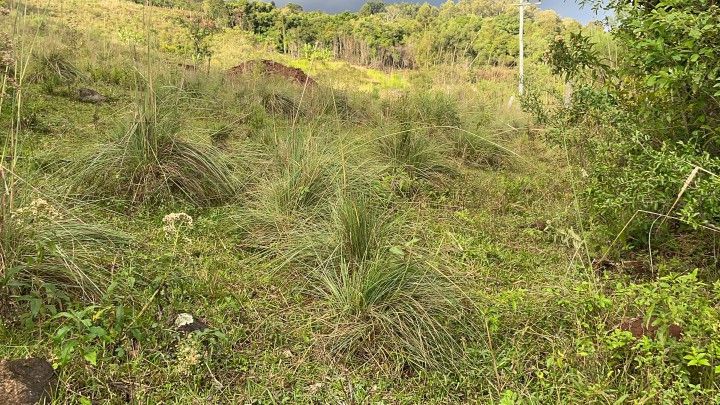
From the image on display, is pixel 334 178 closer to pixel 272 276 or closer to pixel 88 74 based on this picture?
pixel 272 276

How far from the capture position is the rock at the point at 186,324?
6.51 ft

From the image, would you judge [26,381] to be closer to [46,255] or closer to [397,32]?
[46,255]

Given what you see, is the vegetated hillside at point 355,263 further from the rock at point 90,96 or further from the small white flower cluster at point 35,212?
the rock at point 90,96

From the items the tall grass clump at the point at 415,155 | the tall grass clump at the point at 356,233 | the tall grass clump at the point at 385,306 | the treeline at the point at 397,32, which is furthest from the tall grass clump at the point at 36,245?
the tall grass clump at the point at 415,155

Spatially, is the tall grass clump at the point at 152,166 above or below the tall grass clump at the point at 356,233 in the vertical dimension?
above

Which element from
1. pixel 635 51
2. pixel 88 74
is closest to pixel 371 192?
pixel 635 51

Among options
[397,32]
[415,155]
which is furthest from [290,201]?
[397,32]

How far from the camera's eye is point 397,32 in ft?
99.9

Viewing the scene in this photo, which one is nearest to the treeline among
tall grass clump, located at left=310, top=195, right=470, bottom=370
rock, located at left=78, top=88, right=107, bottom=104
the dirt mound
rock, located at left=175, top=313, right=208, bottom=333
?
the dirt mound

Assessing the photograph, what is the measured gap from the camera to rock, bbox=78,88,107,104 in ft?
20.9

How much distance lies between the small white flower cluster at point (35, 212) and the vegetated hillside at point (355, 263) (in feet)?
0.03

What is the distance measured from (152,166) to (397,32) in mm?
29179

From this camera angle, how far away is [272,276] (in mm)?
2709

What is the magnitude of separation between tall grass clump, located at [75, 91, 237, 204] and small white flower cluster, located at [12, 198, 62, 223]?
1.20m
